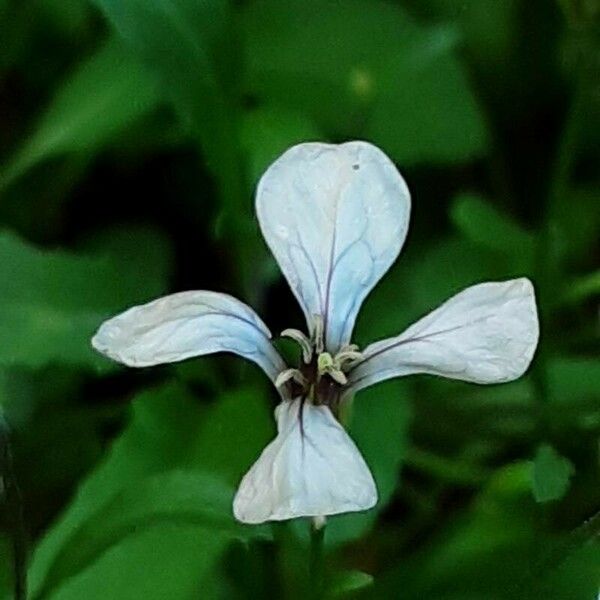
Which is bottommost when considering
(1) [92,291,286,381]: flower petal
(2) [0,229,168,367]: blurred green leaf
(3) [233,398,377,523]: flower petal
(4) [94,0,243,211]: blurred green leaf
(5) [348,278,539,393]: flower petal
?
(2) [0,229,168,367]: blurred green leaf

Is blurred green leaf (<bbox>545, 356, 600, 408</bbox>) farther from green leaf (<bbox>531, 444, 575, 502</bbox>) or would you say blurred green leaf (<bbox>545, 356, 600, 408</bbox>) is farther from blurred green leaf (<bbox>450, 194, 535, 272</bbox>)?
green leaf (<bbox>531, 444, 575, 502</bbox>)

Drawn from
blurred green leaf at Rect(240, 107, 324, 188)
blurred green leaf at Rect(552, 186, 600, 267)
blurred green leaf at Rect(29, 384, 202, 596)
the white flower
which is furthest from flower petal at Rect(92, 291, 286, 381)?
blurred green leaf at Rect(552, 186, 600, 267)

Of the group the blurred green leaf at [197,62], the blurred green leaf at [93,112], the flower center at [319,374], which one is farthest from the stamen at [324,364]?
the blurred green leaf at [93,112]

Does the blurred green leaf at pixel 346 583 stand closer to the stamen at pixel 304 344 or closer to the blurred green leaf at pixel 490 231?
the stamen at pixel 304 344

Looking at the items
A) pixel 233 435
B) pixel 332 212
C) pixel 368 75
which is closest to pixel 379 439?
pixel 233 435

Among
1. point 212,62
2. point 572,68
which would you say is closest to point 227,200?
point 212,62

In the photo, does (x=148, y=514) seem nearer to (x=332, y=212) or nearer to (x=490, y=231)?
(x=332, y=212)
